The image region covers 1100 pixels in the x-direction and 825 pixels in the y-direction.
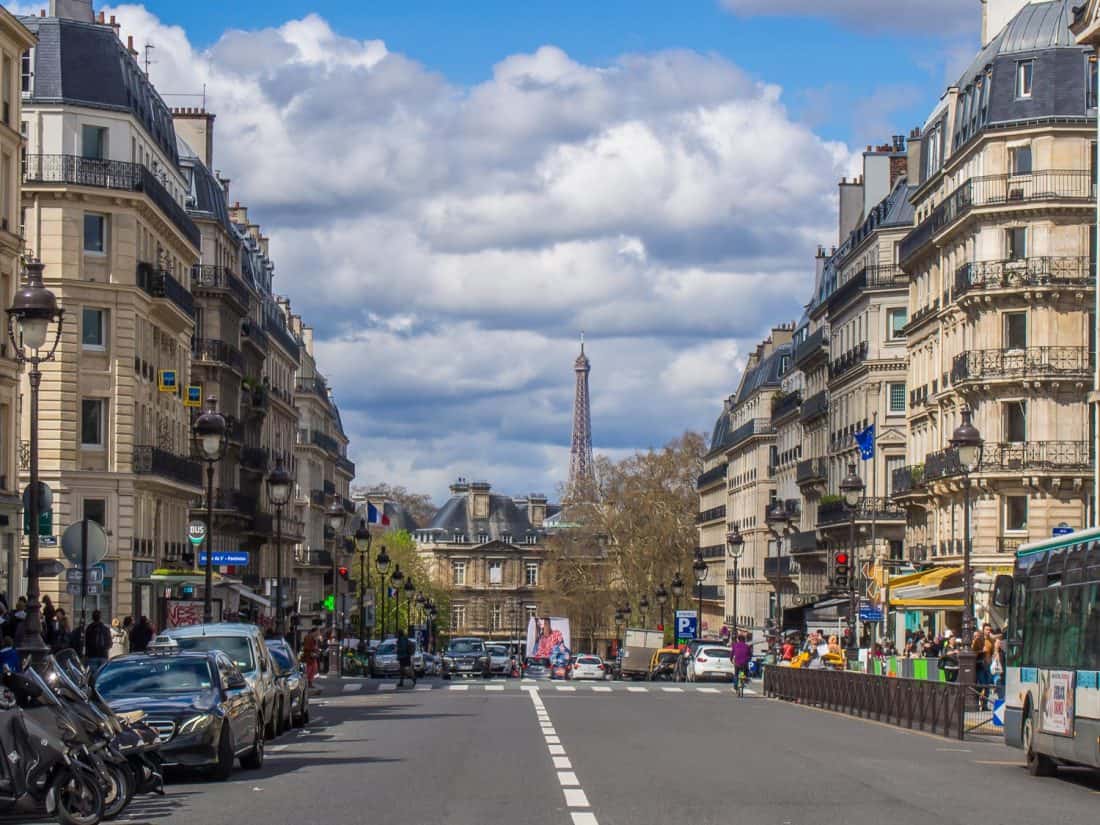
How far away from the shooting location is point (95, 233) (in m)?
61.9

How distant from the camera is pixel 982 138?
65.0 meters

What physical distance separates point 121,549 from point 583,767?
41.6 meters

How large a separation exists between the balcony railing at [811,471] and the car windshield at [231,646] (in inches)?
2771

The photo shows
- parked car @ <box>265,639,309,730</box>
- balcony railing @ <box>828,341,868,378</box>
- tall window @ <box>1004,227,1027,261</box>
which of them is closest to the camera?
parked car @ <box>265,639,309,730</box>

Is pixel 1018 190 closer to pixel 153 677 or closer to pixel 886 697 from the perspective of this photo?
pixel 886 697

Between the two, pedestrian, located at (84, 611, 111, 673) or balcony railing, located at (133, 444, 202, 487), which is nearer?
pedestrian, located at (84, 611, 111, 673)

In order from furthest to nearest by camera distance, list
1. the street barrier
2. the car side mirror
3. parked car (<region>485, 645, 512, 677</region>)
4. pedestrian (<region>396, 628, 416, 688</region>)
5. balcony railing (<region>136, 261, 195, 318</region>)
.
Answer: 1. parked car (<region>485, 645, 512, 677</region>)
2. balcony railing (<region>136, 261, 195, 318</region>)
3. pedestrian (<region>396, 628, 416, 688</region>)
4. the street barrier
5. the car side mirror

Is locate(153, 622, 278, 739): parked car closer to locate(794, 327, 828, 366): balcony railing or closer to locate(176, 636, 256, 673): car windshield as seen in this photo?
locate(176, 636, 256, 673): car windshield

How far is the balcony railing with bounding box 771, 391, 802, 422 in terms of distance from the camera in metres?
108

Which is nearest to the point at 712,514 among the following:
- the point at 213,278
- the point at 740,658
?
the point at 213,278

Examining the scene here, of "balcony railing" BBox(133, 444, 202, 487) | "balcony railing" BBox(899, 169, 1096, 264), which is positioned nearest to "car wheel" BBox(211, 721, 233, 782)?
"balcony railing" BBox(133, 444, 202, 487)

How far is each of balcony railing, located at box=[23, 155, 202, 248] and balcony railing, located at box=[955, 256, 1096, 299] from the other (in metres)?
24.3

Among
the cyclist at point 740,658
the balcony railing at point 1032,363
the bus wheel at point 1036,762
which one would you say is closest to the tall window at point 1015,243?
the balcony railing at point 1032,363

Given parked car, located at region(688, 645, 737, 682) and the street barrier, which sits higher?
the street barrier
